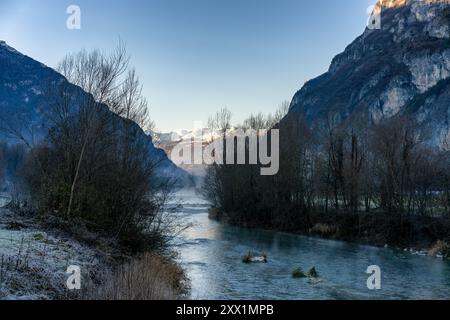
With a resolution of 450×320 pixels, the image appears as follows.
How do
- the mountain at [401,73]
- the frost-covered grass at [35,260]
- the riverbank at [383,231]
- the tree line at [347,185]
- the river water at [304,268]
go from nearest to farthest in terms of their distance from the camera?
the frost-covered grass at [35,260] → the river water at [304,268] → the riverbank at [383,231] → the tree line at [347,185] → the mountain at [401,73]

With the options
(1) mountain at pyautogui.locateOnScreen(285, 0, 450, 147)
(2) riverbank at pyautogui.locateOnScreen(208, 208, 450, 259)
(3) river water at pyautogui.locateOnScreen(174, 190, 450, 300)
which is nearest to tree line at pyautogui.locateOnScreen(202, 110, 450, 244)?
(2) riverbank at pyautogui.locateOnScreen(208, 208, 450, 259)

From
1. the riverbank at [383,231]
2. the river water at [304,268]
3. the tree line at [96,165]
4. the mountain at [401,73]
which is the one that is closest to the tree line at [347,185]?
the riverbank at [383,231]

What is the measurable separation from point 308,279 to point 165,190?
8.00m

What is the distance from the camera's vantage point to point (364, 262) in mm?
27453

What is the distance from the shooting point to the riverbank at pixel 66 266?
1020cm

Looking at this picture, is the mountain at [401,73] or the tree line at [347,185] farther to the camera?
the mountain at [401,73]

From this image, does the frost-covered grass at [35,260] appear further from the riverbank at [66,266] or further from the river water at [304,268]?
the river water at [304,268]

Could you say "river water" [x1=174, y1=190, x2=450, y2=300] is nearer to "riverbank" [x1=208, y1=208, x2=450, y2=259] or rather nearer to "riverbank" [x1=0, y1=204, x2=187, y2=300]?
"riverbank" [x1=208, y1=208, x2=450, y2=259]

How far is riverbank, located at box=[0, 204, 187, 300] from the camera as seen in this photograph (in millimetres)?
10195

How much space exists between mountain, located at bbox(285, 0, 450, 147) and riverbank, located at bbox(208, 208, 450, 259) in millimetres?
65975

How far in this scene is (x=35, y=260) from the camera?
1204 cm

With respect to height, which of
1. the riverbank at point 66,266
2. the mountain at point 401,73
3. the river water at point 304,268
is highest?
the mountain at point 401,73
